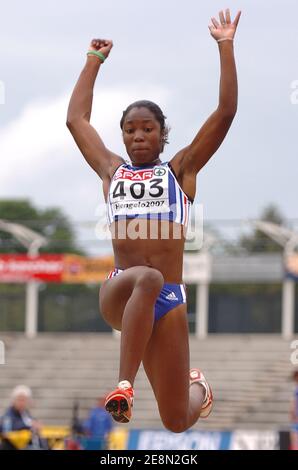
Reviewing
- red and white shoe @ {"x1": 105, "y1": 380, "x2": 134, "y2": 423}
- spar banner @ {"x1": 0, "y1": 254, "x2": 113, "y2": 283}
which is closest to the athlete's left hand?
red and white shoe @ {"x1": 105, "y1": 380, "x2": 134, "y2": 423}

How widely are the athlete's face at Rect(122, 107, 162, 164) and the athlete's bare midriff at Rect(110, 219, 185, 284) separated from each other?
0.57 m

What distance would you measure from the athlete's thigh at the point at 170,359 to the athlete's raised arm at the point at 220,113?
1.15m

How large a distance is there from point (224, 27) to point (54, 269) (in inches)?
1194

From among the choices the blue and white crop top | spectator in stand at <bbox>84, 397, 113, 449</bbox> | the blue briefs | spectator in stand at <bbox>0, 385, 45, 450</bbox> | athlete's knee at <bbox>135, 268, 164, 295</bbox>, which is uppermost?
the blue and white crop top

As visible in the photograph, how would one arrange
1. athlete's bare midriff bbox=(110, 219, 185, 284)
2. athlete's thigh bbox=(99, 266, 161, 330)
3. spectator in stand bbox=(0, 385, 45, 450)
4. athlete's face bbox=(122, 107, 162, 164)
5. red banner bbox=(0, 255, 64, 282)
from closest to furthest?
1. athlete's thigh bbox=(99, 266, 161, 330)
2. athlete's bare midriff bbox=(110, 219, 185, 284)
3. athlete's face bbox=(122, 107, 162, 164)
4. spectator in stand bbox=(0, 385, 45, 450)
5. red banner bbox=(0, 255, 64, 282)

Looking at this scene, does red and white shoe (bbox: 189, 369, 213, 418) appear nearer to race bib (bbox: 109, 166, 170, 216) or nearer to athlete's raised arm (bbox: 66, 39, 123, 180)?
race bib (bbox: 109, 166, 170, 216)

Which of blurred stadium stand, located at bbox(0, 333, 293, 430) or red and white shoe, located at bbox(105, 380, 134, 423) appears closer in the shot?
red and white shoe, located at bbox(105, 380, 134, 423)

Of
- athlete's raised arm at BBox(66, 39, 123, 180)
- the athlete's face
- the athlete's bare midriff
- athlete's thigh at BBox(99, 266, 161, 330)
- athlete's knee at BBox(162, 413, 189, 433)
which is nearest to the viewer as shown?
athlete's thigh at BBox(99, 266, 161, 330)

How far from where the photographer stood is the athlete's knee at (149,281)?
8352mm

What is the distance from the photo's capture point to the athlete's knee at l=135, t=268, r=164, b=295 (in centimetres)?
835

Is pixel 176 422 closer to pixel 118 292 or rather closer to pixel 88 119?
pixel 118 292

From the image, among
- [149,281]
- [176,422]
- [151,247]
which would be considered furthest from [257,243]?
[149,281]

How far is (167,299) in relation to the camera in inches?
348

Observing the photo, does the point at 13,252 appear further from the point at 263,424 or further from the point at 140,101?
the point at 140,101
